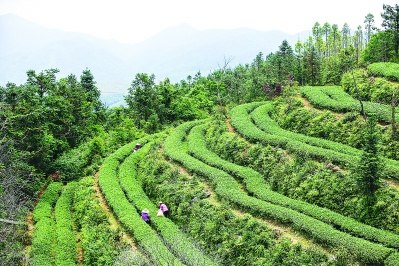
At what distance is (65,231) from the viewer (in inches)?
1369

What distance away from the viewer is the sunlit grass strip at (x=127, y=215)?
2761 centimetres

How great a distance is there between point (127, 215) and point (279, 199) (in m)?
12.1

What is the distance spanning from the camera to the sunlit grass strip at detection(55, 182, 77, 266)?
31.8 meters

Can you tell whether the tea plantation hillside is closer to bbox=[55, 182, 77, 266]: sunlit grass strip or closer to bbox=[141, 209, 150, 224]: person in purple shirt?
bbox=[55, 182, 77, 266]: sunlit grass strip

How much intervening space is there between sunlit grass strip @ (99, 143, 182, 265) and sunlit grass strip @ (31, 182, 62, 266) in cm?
502

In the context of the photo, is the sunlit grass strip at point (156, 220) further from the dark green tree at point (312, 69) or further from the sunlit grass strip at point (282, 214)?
the dark green tree at point (312, 69)

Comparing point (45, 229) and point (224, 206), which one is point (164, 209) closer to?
point (224, 206)

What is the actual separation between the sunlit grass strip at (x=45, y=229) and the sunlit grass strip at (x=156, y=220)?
684 cm

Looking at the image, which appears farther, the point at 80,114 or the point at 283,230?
the point at 80,114

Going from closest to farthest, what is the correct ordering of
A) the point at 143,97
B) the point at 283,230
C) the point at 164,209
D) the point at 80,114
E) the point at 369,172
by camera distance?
1. the point at 369,172
2. the point at 283,230
3. the point at 164,209
4. the point at 80,114
5. the point at 143,97

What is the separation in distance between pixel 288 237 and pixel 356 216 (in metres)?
4.52

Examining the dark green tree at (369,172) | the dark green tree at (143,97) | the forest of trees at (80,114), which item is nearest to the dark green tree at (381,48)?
the forest of trees at (80,114)

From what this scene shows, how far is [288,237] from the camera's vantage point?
2645 centimetres

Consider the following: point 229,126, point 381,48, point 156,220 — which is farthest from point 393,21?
point 156,220
